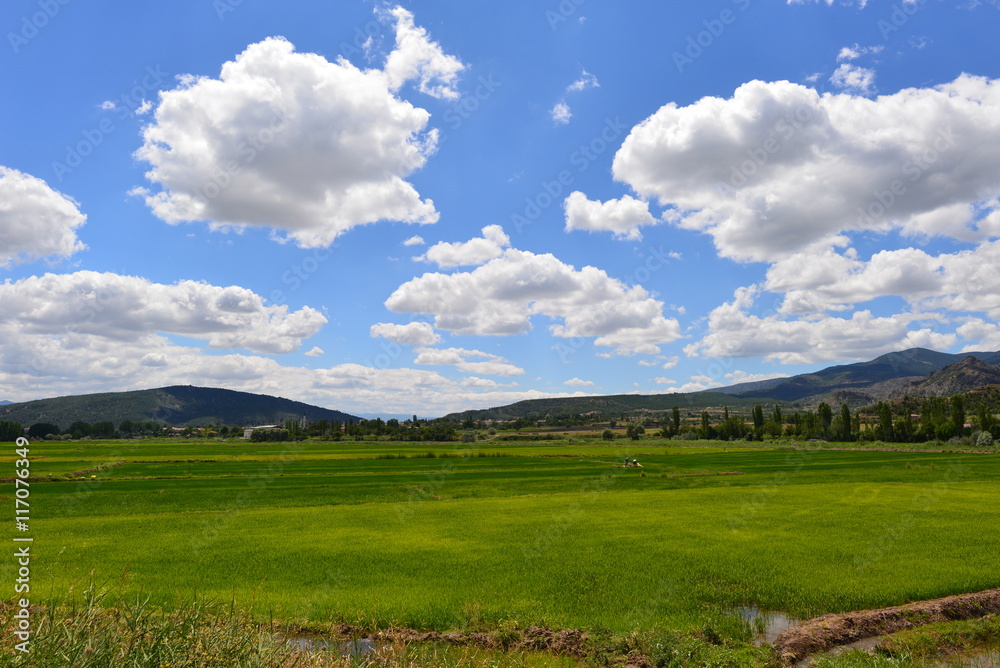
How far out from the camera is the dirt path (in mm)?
15609

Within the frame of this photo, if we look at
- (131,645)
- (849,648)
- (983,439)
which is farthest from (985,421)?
(131,645)

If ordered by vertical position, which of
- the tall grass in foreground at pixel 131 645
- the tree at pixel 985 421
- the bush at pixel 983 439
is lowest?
the bush at pixel 983 439

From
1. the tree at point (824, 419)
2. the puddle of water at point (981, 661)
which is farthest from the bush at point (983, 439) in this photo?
the puddle of water at point (981, 661)

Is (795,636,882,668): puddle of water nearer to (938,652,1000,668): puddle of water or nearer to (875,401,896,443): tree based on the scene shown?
(938,652,1000,668): puddle of water

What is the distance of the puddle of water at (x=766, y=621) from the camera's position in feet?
54.2

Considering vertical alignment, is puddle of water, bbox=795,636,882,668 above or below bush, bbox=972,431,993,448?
above

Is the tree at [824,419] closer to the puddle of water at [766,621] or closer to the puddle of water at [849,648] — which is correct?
the puddle of water at [766,621]

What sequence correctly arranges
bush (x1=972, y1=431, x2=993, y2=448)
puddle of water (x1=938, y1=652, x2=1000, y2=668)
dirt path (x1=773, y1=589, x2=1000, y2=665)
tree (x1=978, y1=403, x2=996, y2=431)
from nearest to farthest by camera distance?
puddle of water (x1=938, y1=652, x2=1000, y2=668), dirt path (x1=773, y1=589, x2=1000, y2=665), bush (x1=972, y1=431, x2=993, y2=448), tree (x1=978, y1=403, x2=996, y2=431)

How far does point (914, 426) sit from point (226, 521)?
172 meters

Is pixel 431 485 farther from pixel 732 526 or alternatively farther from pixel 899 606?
pixel 899 606

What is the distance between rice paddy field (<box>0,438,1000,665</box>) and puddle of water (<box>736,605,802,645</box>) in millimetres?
218

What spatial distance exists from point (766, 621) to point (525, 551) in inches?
461

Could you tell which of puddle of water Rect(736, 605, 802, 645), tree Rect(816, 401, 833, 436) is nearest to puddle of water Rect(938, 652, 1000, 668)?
puddle of water Rect(736, 605, 802, 645)

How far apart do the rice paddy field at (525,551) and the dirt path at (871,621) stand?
2.85 feet
